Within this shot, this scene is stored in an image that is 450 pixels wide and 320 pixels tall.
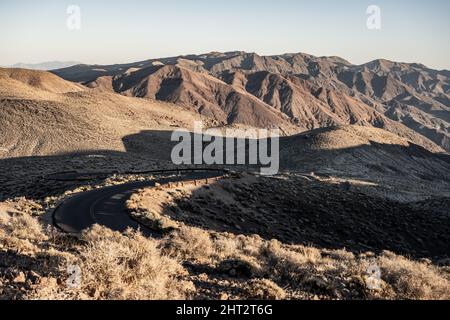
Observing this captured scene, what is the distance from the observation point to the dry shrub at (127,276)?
8.95m

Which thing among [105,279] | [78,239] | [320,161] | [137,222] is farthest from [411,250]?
[320,161]

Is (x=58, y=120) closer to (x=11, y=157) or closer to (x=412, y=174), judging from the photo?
(x=11, y=157)

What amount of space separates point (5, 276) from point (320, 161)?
74923 mm

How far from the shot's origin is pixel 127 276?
9.47 metres

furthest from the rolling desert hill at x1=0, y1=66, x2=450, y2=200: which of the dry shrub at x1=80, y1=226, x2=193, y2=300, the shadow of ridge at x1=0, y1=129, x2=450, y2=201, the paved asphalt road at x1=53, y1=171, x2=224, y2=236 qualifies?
the dry shrub at x1=80, y1=226, x2=193, y2=300

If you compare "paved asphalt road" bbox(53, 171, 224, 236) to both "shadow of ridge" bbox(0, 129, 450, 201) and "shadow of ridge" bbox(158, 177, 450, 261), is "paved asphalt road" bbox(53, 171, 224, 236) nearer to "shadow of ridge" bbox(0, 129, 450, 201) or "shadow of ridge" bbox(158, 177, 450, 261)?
"shadow of ridge" bbox(158, 177, 450, 261)

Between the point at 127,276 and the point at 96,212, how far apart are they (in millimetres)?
16750

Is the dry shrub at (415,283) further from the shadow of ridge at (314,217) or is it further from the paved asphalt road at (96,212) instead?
the shadow of ridge at (314,217)

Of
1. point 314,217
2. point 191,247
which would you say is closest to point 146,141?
point 314,217

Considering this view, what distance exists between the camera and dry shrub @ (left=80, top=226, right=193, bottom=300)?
8.95m

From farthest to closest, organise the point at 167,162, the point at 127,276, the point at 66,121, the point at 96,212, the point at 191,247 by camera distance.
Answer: the point at 66,121, the point at 167,162, the point at 96,212, the point at 191,247, the point at 127,276

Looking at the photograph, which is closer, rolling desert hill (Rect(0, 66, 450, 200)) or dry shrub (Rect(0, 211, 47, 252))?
dry shrub (Rect(0, 211, 47, 252))

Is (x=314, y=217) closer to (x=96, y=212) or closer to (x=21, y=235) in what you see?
(x=96, y=212)

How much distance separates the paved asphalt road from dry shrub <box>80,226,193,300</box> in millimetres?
8345
